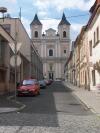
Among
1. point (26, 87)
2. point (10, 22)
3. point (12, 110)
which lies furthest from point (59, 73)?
point (12, 110)

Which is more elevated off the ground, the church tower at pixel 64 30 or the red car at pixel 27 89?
the church tower at pixel 64 30

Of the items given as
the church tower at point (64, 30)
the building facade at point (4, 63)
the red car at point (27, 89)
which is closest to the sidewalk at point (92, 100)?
the red car at point (27, 89)

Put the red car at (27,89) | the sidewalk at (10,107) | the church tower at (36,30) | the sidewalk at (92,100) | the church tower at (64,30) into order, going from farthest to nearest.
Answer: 1. the church tower at (64,30)
2. the church tower at (36,30)
3. the red car at (27,89)
4. the sidewalk at (92,100)
5. the sidewalk at (10,107)

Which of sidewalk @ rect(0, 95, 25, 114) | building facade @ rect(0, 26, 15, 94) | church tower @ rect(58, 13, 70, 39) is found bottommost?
sidewalk @ rect(0, 95, 25, 114)

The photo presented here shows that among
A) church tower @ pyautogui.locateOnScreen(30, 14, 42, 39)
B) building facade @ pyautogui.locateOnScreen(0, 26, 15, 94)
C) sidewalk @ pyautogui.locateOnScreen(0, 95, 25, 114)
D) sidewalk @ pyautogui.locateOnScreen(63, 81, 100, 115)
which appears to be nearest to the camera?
sidewalk @ pyautogui.locateOnScreen(0, 95, 25, 114)

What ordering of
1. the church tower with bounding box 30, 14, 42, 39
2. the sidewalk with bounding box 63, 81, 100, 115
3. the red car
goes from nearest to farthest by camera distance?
the sidewalk with bounding box 63, 81, 100, 115
the red car
the church tower with bounding box 30, 14, 42, 39

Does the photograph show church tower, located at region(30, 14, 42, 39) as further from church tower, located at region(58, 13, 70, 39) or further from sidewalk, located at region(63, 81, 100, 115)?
sidewalk, located at region(63, 81, 100, 115)

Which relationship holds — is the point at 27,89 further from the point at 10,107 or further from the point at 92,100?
the point at 10,107

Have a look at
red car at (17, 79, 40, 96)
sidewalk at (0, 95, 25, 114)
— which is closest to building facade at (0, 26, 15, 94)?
red car at (17, 79, 40, 96)

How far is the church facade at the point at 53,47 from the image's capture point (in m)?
154

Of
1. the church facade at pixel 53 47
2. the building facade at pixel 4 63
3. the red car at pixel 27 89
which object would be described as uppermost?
the church facade at pixel 53 47

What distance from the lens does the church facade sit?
154m

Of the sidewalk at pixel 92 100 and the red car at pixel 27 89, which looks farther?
the red car at pixel 27 89

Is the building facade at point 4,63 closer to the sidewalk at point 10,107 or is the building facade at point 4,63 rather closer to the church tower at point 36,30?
the sidewalk at point 10,107
